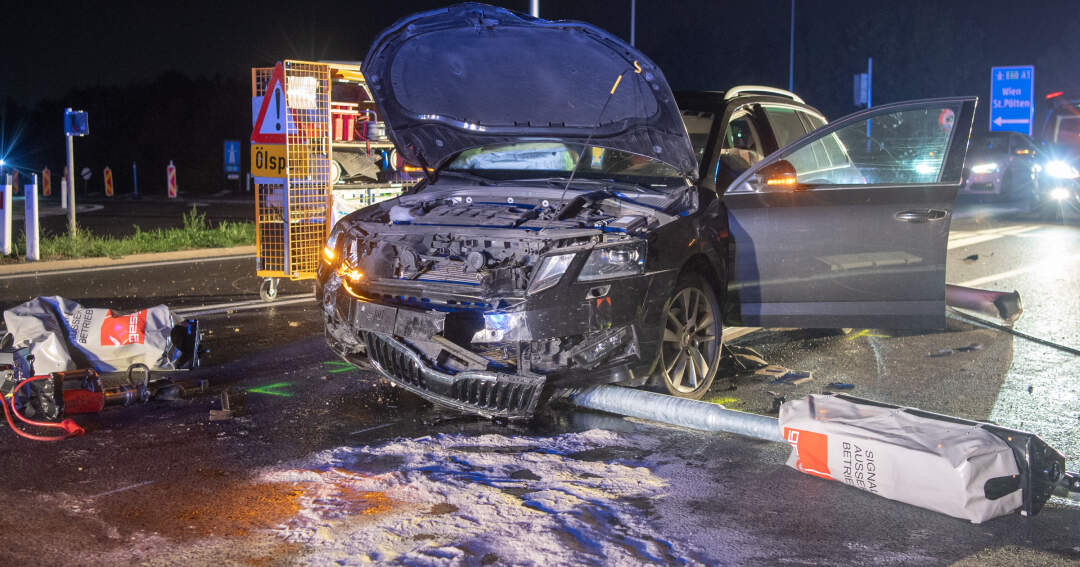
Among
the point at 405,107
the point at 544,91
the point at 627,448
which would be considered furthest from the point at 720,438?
the point at 405,107

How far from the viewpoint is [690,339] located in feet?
19.0

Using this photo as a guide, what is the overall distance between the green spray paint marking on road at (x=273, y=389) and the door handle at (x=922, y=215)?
150 inches

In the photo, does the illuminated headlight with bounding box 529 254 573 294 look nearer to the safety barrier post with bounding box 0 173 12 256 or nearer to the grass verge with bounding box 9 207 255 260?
the grass verge with bounding box 9 207 255 260

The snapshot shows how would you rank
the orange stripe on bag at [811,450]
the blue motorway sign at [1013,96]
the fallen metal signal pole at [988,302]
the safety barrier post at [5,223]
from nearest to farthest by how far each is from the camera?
the orange stripe on bag at [811,450]
the fallen metal signal pole at [988,302]
the safety barrier post at [5,223]
the blue motorway sign at [1013,96]

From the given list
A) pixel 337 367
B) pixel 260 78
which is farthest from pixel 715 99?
pixel 260 78

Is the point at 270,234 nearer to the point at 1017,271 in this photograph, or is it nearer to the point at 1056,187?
the point at 1017,271

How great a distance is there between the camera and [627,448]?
488 cm

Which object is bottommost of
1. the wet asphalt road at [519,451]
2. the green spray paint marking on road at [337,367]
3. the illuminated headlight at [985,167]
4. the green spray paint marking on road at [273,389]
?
the wet asphalt road at [519,451]

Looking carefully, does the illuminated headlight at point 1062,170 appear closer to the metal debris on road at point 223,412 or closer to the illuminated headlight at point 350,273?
the illuminated headlight at point 350,273

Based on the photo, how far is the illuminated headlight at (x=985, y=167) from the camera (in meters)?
27.2

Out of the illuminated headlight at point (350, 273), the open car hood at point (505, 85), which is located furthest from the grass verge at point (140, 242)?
the illuminated headlight at point (350, 273)

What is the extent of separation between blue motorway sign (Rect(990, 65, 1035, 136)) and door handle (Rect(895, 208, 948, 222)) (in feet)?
126

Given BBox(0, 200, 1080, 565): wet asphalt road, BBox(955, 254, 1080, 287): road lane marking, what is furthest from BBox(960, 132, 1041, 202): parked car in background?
BBox(0, 200, 1080, 565): wet asphalt road

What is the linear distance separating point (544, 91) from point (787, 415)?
284 centimetres
